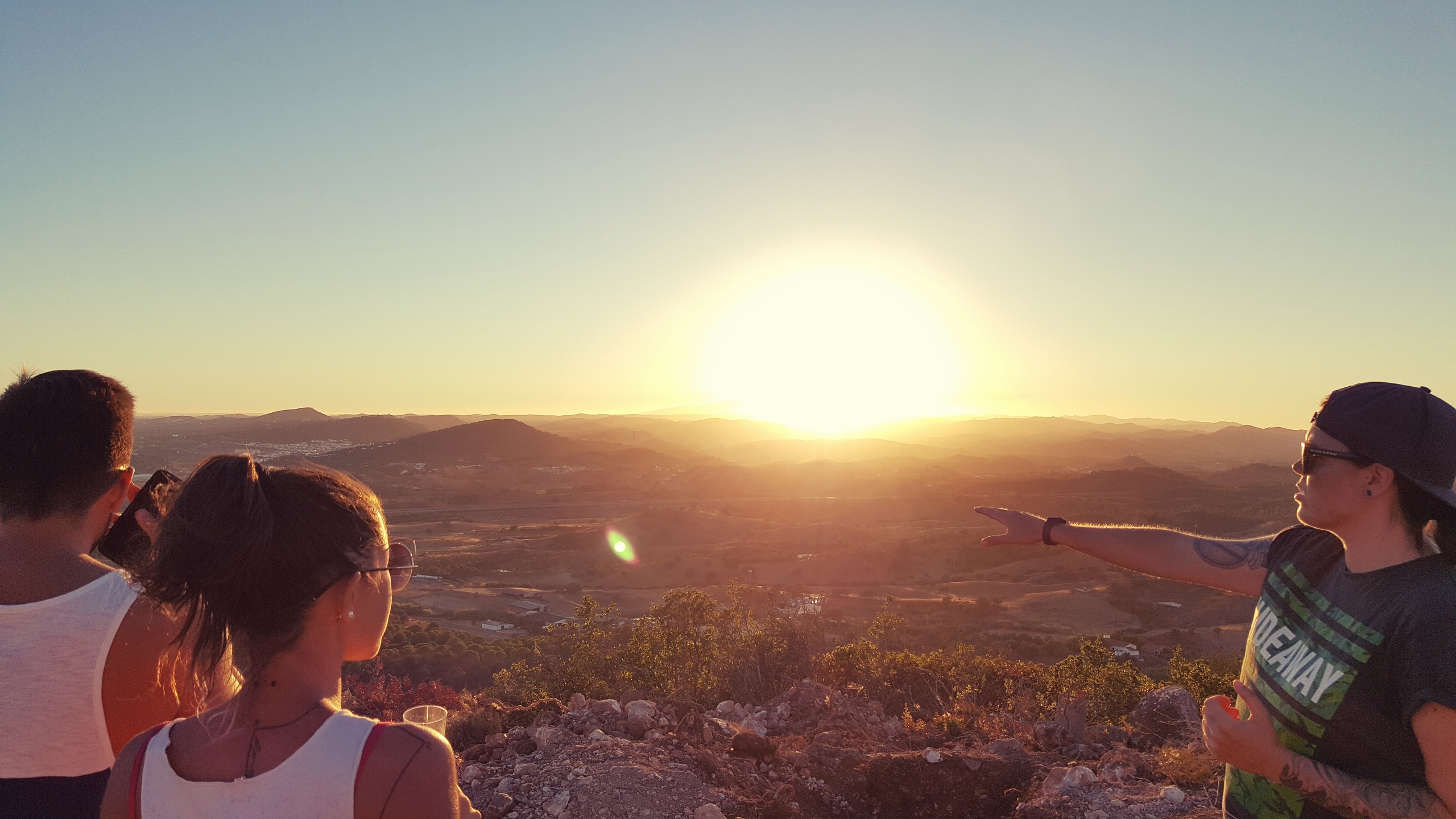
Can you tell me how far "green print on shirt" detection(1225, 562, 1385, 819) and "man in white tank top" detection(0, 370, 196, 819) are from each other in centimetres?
253

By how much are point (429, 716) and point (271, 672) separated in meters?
0.94

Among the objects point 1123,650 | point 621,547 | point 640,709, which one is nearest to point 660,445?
point 621,547

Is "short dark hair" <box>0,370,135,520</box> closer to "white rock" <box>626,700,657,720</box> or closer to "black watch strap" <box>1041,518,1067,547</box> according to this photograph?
"black watch strap" <box>1041,518,1067,547</box>

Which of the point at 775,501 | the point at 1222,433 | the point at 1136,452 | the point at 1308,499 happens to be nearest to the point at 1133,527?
the point at 1308,499

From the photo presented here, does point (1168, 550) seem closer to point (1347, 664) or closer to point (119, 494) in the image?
point (1347, 664)

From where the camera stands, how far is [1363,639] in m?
1.77

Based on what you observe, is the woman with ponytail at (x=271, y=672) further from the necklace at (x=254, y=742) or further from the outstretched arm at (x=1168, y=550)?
the outstretched arm at (x=1168, y=550)

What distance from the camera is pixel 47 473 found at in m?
1.74

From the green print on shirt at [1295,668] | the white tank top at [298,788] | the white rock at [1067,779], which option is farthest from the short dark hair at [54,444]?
the white rock at [1067,779]

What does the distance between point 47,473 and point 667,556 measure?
1505 inches

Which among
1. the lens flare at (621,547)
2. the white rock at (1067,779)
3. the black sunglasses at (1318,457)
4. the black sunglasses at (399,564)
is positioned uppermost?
the black sunglasses at (1318,457)

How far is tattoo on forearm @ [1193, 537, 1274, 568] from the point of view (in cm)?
241

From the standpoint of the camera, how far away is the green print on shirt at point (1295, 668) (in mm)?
1811

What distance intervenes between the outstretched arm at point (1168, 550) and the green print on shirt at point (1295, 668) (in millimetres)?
180
